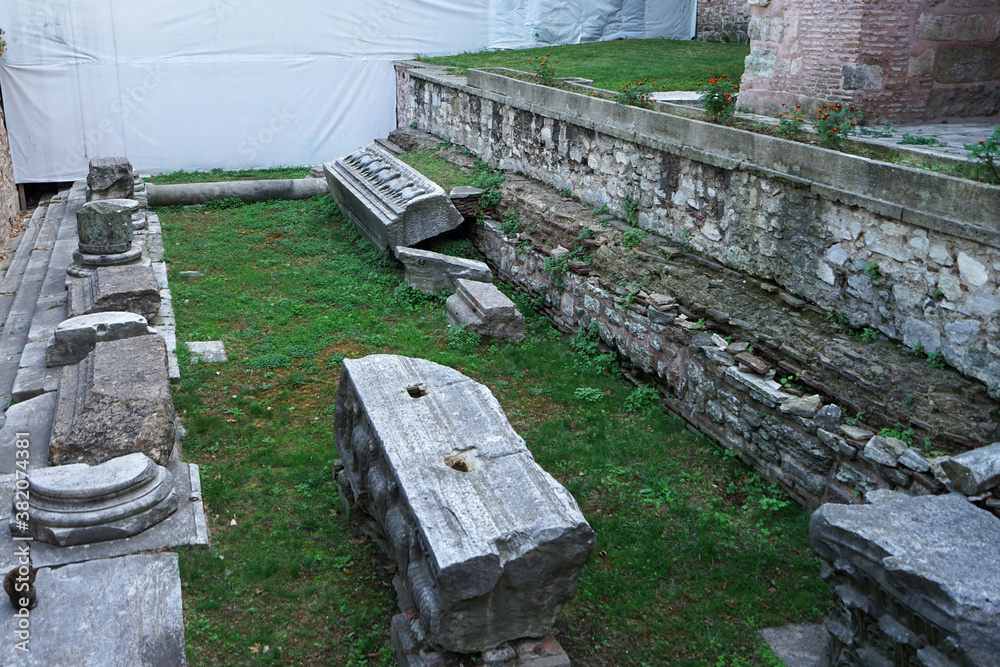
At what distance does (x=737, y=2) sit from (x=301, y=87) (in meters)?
8.42

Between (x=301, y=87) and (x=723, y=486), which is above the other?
(x=301, y=87)

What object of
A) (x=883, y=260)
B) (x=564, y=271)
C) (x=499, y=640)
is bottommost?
(x=499, y=640)

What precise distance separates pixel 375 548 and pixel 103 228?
191 inches

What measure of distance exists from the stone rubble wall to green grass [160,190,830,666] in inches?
52.1

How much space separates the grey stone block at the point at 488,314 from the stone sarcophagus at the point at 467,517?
2.82m

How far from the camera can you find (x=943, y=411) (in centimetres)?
441

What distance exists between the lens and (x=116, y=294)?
21.6ft

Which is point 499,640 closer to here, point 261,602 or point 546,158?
point 261,602

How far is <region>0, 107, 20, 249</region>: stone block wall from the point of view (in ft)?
33.6

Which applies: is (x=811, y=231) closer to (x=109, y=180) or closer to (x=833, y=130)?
(x=833, y=130)

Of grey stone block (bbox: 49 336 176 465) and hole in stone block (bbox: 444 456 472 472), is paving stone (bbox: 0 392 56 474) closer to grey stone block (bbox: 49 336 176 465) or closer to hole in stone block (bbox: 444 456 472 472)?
grey stone block (bbox: 49 336 176 465)

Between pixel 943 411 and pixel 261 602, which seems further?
pixel 943 411

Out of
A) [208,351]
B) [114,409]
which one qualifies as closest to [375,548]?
[114,409]

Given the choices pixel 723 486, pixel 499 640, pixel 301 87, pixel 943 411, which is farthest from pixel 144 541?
pixel 301 87
